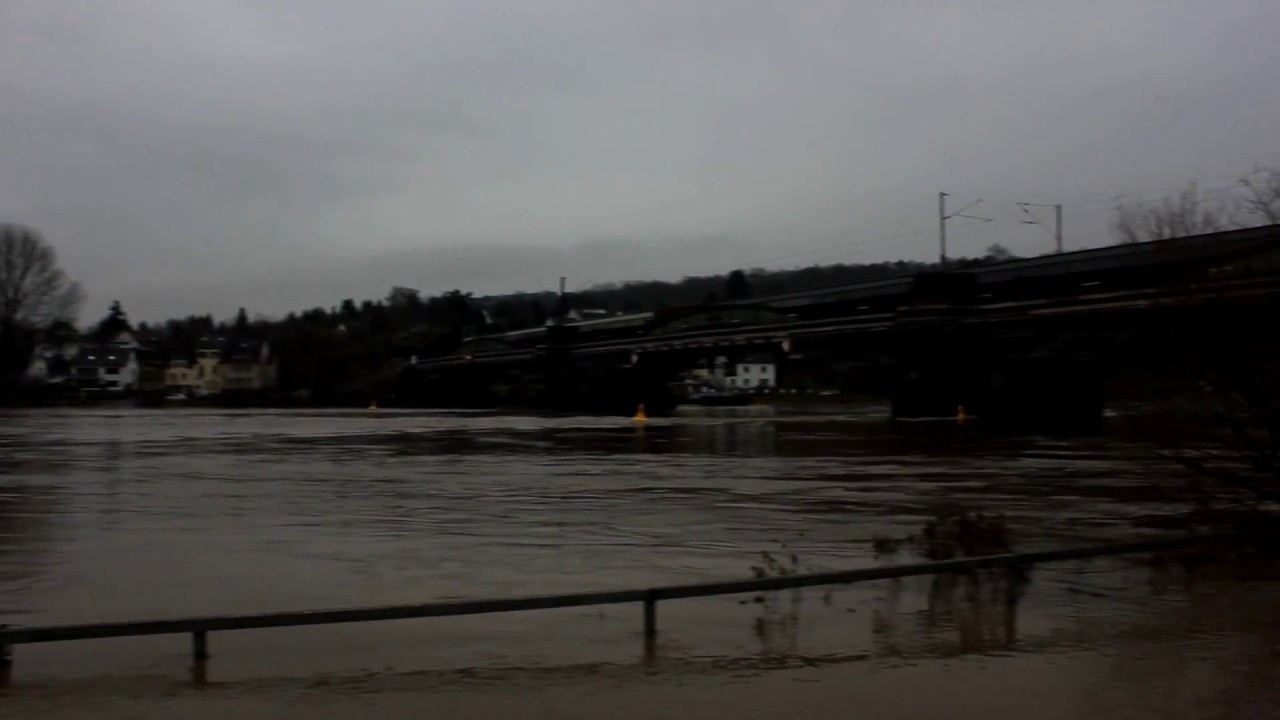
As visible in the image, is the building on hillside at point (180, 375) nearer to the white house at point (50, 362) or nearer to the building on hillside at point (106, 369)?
the building on hillside at point (106, 369)

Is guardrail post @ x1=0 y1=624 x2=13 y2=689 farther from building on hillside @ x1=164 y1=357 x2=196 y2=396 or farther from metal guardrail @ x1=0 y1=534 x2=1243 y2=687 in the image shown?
building on hillside @ x1=164 y1=357 x2=196 y2=396

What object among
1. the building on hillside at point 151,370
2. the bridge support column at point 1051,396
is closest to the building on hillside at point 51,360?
the building on hillside at point 151,370

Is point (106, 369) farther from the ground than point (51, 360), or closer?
closer

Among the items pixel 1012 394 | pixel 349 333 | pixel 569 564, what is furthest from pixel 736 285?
pixel 569 564

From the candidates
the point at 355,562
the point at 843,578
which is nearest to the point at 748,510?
the point at 355,562

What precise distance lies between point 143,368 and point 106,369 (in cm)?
1696

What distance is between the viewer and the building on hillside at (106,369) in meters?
155

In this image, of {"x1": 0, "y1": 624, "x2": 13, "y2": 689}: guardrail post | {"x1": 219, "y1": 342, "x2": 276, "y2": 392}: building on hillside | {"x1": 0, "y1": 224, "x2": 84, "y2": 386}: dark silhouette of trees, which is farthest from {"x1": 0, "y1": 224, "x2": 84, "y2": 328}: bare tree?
{"x1": 0, "y1": 624, "x2": 13, "y2": 689}: guardrail post

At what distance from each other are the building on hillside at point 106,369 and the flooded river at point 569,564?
126755mm

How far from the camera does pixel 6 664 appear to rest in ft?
33.0

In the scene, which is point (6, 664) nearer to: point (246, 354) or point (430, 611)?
point (430, 611)

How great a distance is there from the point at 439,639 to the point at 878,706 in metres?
4.46

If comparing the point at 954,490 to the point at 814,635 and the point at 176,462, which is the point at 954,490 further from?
the point at 176,462

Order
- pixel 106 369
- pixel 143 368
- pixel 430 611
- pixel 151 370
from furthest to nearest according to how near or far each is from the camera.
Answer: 1. pixel 151 370
2. pixel 143 368
3. pixel 106 369
4. pixel 430 611
